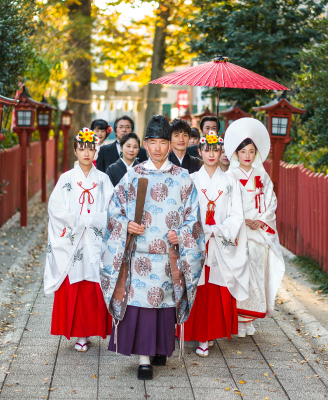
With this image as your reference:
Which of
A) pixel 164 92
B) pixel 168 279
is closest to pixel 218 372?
pixel 168 279

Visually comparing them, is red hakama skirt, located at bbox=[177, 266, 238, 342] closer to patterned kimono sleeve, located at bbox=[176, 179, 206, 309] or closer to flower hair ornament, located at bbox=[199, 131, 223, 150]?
patterned kimono sleeve, located at bbox=[176, 179, 206, 309]

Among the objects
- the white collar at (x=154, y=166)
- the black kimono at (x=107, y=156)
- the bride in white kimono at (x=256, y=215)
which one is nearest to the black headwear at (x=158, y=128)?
the white collar at (x=154, y=166)

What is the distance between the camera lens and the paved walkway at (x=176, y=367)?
4.01 meters

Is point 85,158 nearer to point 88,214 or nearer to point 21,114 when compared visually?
point 88,214

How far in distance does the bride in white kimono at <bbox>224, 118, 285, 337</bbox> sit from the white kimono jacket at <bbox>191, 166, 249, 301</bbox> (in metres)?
0.28

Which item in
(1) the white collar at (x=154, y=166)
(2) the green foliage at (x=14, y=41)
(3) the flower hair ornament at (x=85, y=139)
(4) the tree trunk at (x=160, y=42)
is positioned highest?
(4) the tree trunk at (x=160, y=42)

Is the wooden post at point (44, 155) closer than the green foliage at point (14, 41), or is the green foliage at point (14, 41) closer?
the green foliage at point (14, 41)

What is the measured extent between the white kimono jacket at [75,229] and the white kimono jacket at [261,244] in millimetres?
1277

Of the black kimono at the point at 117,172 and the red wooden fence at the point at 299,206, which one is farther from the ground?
the black kimono at the point at 117,172

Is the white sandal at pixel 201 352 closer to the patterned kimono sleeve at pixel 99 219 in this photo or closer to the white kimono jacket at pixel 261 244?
the white kimono jacket at pixel 261 244

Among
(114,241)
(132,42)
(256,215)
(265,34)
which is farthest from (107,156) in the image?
(132,42)

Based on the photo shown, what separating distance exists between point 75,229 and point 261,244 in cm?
173

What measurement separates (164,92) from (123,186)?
3980 cm

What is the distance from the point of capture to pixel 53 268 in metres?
4.80
